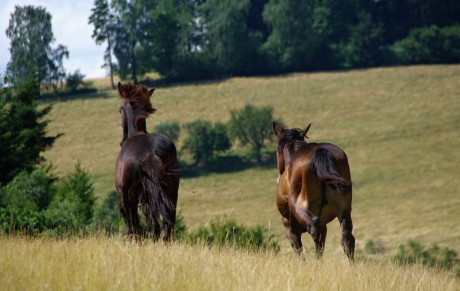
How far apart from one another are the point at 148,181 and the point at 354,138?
8786cm

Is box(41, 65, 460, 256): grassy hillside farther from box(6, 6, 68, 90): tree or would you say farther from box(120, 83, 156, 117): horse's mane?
box(120, 83, 156, 117): horse's mane

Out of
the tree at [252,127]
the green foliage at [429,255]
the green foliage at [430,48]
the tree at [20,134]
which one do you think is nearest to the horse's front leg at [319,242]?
the green foliage at [429,255]

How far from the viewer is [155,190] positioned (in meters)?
11.2

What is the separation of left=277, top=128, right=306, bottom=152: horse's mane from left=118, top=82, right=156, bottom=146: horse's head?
2.10 meters

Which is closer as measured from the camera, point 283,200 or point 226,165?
point 283,200

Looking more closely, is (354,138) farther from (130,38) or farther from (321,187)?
(321,187)

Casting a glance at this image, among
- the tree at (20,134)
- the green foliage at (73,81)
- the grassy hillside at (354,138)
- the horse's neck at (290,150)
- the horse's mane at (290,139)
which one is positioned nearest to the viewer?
the horse's neck at (290,150)

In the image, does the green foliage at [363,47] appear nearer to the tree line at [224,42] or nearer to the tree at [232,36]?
the tree line at [224,42]

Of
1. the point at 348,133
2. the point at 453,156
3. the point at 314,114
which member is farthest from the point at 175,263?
the point at 314,114

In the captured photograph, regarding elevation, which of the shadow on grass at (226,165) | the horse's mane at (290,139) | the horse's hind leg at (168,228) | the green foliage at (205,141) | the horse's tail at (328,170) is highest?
the horse's mane at (290,139)

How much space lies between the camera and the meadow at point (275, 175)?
761 cm

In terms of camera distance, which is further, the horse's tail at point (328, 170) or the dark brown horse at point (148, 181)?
the dark brown horse at point (148, 181)

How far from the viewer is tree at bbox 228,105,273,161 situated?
9650cm

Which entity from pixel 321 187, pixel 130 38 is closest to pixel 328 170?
pixel 321 187
